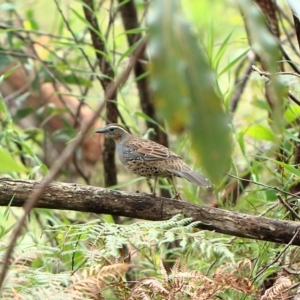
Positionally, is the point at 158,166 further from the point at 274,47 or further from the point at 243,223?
the point at 274,47

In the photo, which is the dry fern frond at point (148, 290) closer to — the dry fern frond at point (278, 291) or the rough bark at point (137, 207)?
the dry fern frond at point (278, 291)

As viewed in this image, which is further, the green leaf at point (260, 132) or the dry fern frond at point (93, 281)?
the green leaf at point (260, 132)

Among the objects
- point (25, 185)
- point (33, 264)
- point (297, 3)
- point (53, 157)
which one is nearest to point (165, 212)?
point (25, 185)

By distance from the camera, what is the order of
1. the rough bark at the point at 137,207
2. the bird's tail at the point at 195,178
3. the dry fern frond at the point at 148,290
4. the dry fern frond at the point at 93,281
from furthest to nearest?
the bird's tail at the point at 195,178
the rough bark at the point at 137,207
the dry fern frond at the point at 148,290
the dry fern frond at the point at 93,281

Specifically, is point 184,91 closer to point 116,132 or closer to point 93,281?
point 93,281

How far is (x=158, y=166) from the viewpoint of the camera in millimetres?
3154

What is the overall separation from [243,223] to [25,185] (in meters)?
0.86

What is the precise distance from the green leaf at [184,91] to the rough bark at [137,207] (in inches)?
57.1

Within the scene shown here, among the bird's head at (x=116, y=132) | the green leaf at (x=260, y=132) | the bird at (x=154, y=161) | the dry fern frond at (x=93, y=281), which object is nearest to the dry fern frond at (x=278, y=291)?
the dry fern frond at (x=93, y=281)

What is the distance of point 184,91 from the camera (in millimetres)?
846

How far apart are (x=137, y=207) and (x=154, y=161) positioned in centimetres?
81

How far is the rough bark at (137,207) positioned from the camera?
2.24m

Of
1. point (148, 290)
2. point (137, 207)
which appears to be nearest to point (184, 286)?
point (148, 290)

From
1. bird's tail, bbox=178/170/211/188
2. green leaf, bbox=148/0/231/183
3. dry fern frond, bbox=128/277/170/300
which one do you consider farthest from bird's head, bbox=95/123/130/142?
green leaf, bbox=148/0/231/183
